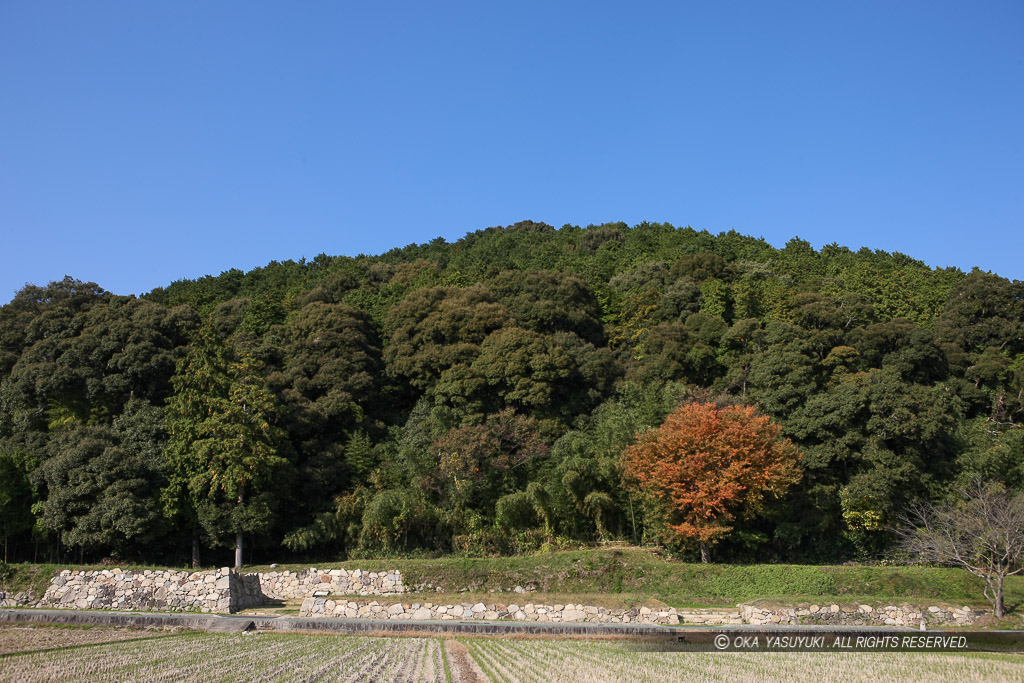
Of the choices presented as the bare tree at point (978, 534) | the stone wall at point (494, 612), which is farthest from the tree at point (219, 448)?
the bare tree at point (978, 534)

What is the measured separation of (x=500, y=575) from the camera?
24.4 meters

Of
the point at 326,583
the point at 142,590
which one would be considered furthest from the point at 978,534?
the point at 142,590

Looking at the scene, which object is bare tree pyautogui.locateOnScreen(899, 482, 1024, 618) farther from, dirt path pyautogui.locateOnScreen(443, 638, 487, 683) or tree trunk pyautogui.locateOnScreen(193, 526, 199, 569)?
tree trunk pyautogui.locateOnScreen(193, 526, 199, 569)

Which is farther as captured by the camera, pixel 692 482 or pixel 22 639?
pixel 692 482

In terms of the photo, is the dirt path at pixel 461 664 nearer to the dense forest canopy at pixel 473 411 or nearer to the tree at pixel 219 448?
the dense forest canopy at pixel 473 411

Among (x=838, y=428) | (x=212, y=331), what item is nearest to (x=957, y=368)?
(x=838, y=428)

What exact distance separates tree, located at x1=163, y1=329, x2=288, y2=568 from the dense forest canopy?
0.08 m

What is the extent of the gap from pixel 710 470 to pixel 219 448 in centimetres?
1777

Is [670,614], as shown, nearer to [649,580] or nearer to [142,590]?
[649,580]

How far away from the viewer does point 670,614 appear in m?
20.7

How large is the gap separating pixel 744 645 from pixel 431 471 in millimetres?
15479

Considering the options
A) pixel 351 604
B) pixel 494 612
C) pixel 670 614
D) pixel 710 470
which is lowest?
pixel 670 614

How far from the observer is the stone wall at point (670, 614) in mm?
20219

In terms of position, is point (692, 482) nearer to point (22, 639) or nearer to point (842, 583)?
point (842, 583)
